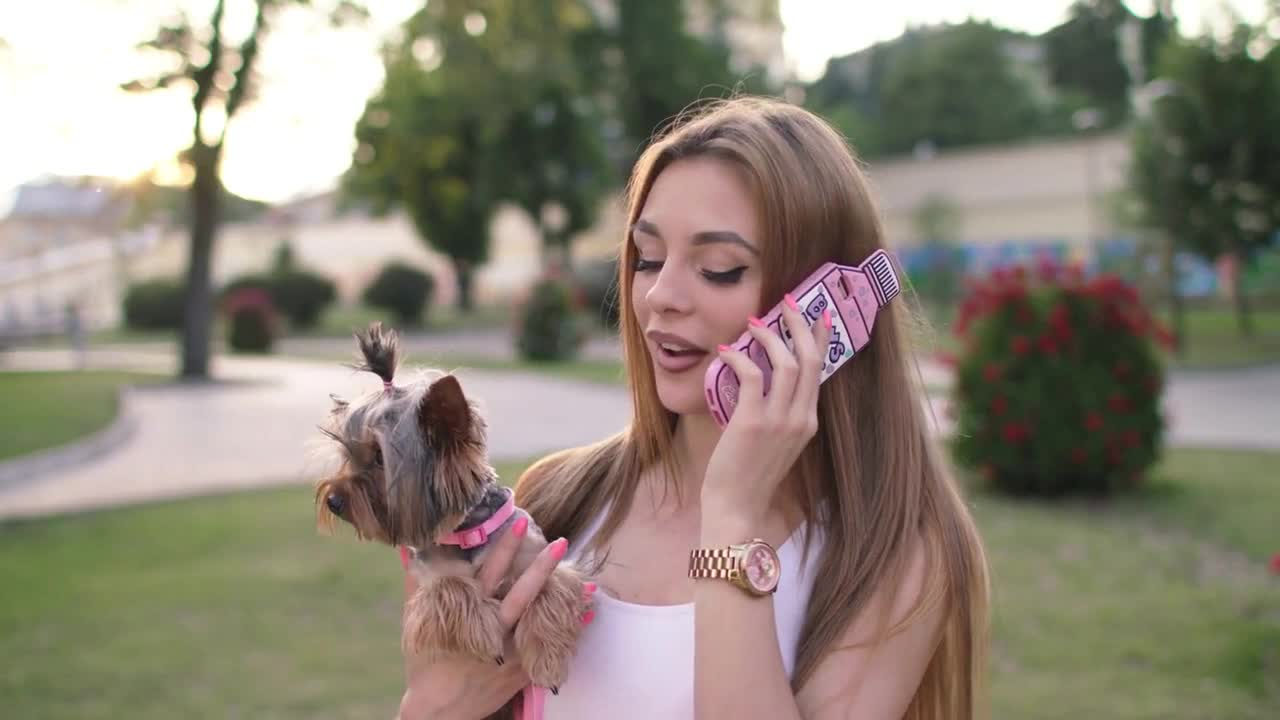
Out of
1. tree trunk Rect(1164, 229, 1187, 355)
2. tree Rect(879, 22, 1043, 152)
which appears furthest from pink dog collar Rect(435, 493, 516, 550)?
tree Rect(879, 22, 1043, 152)

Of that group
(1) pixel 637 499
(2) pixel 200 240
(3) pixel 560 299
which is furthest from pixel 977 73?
(1) pixel 637 499

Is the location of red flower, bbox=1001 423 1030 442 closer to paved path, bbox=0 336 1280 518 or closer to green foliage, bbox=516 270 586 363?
paved path, bbox=0 336 1280 518

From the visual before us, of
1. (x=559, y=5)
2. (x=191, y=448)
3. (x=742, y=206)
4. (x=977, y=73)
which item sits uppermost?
(x=977, y=73)

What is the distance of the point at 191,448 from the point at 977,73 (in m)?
55.7

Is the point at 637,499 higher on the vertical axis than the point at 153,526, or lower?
higher

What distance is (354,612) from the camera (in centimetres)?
793

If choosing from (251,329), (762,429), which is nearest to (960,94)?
(251,329)

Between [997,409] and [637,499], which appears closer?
[637,499]

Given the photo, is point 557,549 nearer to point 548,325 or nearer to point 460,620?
point 460,620

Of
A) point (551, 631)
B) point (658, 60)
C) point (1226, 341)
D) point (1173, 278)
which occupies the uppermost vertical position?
point (658, 60)

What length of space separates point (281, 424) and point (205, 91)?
8.41 metres

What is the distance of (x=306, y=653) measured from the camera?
705 centimetres

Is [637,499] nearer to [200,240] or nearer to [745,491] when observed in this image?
[745,491]

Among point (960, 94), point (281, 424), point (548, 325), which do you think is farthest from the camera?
point (960, 94)
